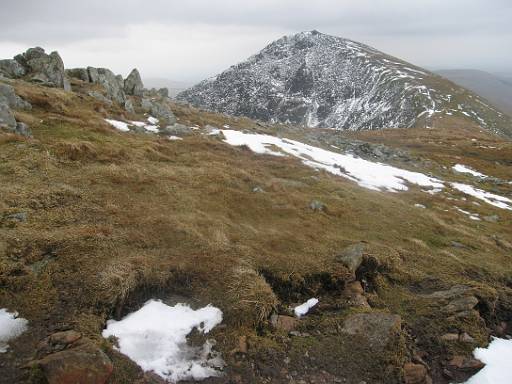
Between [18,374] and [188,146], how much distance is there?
22.6 m

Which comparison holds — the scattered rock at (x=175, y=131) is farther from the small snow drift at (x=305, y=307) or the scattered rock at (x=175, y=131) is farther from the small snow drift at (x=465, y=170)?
the small snow drift at (x=465, y=170)

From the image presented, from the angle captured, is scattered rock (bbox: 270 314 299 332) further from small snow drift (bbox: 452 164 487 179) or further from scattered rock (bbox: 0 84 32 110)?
small snow drift (bbox: 452 164 487 179)

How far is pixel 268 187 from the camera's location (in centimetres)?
2227

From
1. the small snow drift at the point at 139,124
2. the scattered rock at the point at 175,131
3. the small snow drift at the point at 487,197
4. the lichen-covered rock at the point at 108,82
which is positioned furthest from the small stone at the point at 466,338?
the lichen-covered rock at the point at 108,82

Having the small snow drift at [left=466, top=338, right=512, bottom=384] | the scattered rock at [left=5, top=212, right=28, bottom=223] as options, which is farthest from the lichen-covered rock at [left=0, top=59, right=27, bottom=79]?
the small snow drift at [left=466, top=338, right=512, bottom=384]

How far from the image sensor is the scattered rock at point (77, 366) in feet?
25.1

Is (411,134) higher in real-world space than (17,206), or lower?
lower

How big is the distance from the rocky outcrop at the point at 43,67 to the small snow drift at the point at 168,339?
34260 mm

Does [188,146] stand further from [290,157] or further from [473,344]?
[473,344]

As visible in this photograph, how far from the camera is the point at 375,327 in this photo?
36.5 feet

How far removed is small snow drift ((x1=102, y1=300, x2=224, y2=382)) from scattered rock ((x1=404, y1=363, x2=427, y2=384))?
4.96 meters

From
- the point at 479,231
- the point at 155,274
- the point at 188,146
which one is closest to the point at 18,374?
the point at 155,274

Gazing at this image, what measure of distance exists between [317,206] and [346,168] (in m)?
17.0

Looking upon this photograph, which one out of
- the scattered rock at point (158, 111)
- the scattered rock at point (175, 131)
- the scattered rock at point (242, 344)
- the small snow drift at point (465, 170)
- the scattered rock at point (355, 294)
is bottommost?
the small snow drift at point (465, 170)
